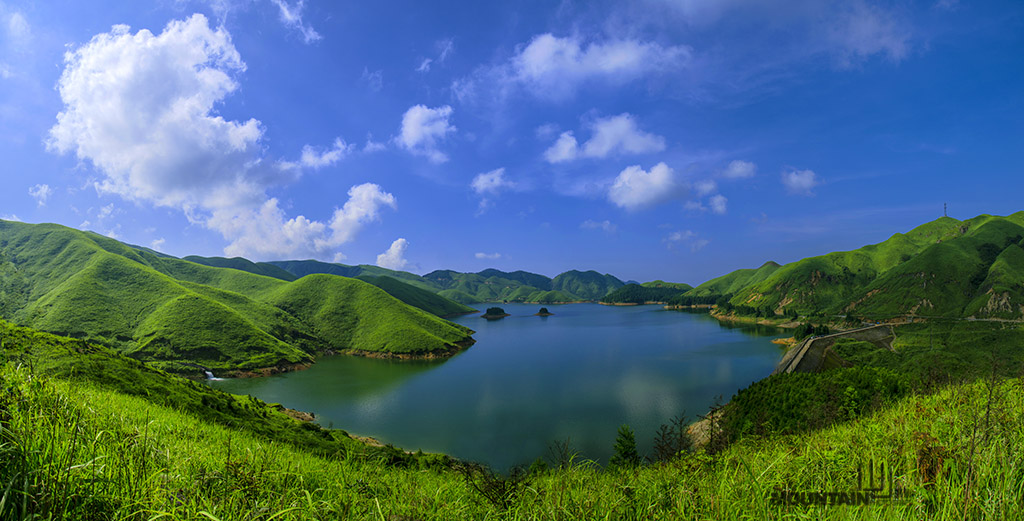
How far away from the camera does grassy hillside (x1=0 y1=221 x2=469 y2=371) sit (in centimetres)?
5909

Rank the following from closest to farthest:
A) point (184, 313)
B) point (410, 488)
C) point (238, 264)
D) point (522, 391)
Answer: point (410, 488) → point (522, 391) → point (184, 313) → point (238, 264)

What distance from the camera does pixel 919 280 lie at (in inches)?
3991

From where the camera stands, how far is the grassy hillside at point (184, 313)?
59094mm

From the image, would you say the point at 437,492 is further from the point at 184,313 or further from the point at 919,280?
the point at 919,280

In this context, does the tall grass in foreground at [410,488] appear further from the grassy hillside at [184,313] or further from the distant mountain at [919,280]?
the distant mountain at [919,280]

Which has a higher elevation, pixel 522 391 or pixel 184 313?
pixel 184 313

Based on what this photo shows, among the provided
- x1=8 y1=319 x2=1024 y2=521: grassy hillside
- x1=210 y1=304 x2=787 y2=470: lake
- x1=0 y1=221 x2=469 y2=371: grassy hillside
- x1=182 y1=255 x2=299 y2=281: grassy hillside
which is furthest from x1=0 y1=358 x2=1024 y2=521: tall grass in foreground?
x1=182 y1=255 x2=299 y2=281: grassy hillside

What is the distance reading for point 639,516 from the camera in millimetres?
2402

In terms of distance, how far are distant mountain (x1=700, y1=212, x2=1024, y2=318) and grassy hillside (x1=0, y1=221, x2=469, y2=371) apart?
369 feet

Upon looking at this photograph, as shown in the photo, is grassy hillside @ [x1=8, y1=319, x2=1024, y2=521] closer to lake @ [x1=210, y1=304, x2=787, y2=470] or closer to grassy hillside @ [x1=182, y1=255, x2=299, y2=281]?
lake @ [x1=210, y1=304, x2=787, y2=470]

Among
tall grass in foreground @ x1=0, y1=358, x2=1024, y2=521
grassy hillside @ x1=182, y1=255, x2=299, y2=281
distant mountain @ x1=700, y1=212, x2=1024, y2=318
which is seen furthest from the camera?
grassy hillside @ x1=182, y1=255, x2=299, y2=281

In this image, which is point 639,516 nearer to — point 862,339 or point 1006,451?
point 1006,451

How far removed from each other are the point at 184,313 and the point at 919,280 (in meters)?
169

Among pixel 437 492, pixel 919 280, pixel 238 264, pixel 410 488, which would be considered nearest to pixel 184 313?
pixel 410 488
